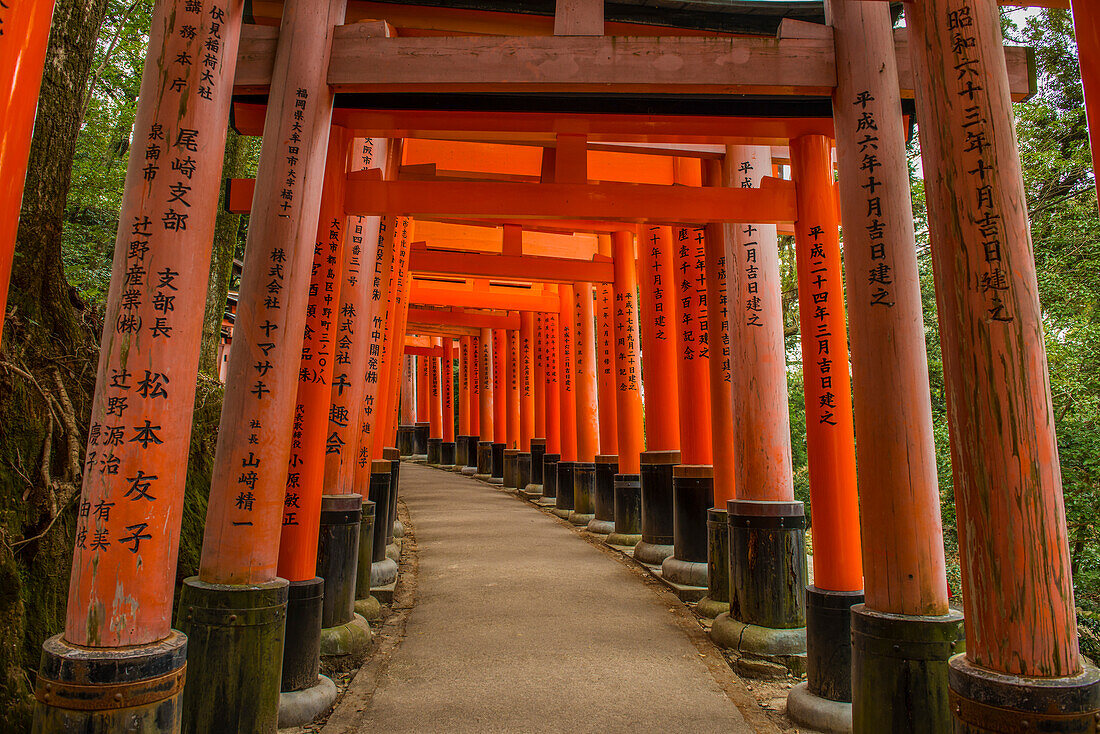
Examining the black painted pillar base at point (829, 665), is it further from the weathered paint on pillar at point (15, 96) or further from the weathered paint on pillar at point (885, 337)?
the weathered paint on pillar at point (15, 96)

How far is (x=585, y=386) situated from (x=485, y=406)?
7964mm

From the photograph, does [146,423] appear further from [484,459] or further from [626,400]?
[484,459]

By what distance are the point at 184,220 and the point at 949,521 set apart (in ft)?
33.4

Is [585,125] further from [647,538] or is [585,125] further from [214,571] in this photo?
[647,538]

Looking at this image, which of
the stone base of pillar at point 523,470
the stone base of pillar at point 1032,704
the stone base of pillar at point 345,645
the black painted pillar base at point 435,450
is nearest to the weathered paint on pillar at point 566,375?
the stone base of pillar at point 523,470

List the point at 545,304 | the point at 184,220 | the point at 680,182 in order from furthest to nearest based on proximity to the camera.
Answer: the point at 545,304
the point at 680,182
the point at 184,220

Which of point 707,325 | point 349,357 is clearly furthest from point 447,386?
point 349,357

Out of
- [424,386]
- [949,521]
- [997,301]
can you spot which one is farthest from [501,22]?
[424,386]

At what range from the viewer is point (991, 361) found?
2.57m

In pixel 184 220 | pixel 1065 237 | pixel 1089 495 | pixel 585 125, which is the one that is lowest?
pixel 1089 495

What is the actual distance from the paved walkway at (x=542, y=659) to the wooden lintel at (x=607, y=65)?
3.49m

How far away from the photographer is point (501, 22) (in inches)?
198

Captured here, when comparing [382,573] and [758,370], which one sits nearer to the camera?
[758,370]

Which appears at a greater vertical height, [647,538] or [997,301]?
[997,301]
